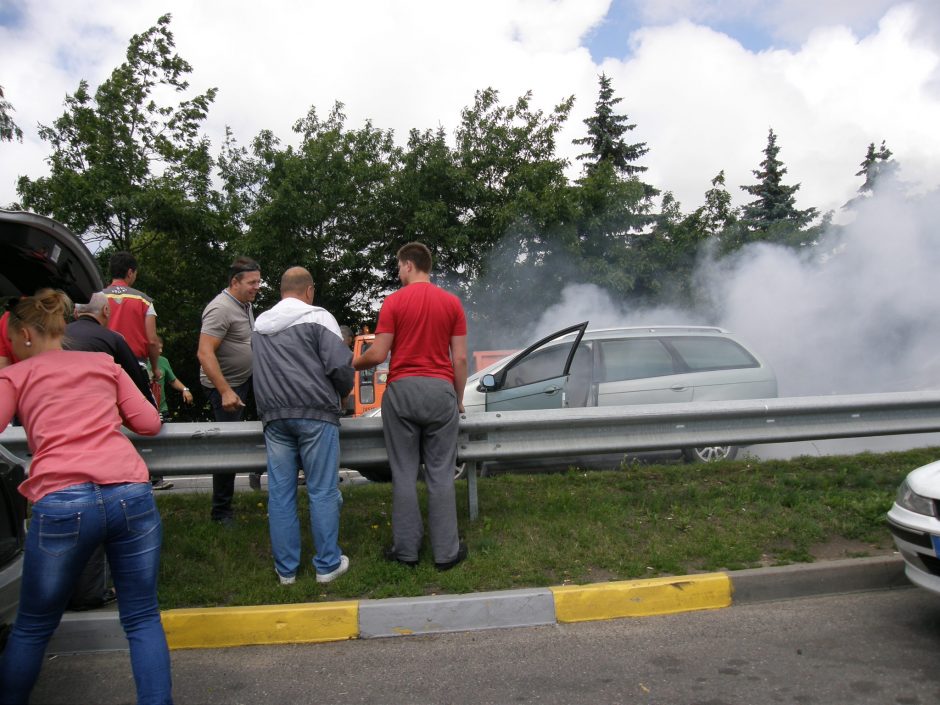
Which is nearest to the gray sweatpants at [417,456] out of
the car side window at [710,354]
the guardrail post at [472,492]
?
the guardrail post at [472,492]

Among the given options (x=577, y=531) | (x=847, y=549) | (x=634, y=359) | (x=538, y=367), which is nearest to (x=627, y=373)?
(x=634, y=359)

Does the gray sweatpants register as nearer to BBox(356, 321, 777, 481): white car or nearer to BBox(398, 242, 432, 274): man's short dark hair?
BBox(398, 242, 432, 274): man's short dark hair

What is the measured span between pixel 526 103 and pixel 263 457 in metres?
15.8

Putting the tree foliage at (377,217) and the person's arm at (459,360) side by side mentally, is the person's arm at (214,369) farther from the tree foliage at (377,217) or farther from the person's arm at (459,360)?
the tree foliage at (377,217)

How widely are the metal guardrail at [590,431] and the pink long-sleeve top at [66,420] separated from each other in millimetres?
1667

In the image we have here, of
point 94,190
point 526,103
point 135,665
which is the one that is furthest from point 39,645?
point 526,103

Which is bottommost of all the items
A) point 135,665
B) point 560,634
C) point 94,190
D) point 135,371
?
point 560,634

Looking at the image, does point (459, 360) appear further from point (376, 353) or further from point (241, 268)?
point (241, 268)

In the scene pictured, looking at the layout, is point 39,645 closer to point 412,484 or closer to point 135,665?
point 135,665

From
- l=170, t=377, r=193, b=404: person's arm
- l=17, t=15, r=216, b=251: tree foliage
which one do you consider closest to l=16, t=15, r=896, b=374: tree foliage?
l=17, t=15, r=216, b=251: tree foliage

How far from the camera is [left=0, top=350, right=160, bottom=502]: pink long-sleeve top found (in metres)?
2.53

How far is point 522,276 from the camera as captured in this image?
16641 mm

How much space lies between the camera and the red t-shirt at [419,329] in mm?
4238

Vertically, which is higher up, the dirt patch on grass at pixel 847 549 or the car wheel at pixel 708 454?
the car wheel at pixel 708 454
